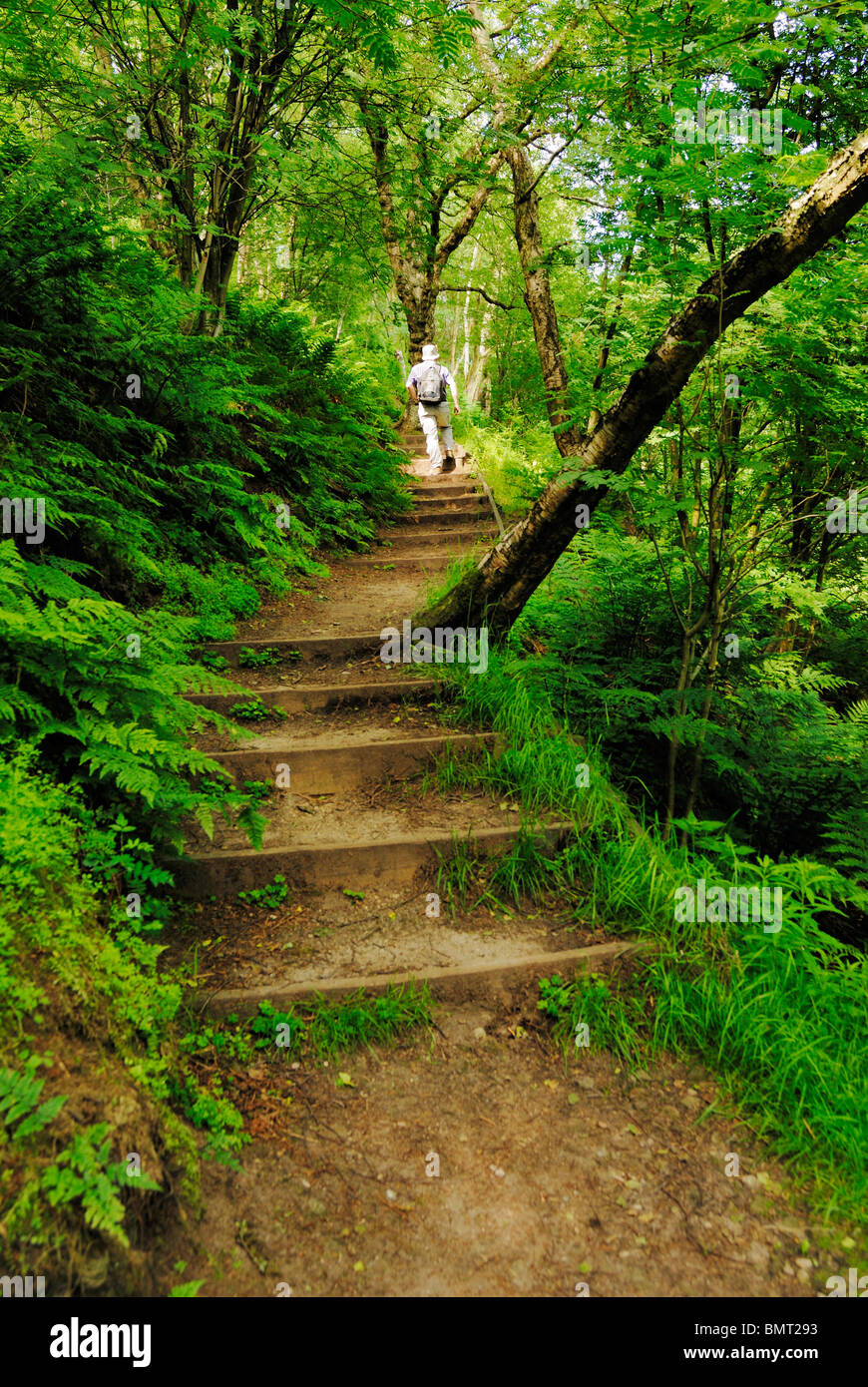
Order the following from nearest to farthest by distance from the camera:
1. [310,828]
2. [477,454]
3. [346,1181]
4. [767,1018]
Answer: [346,1181] → [767,1018] → [310,828] → [477,454]

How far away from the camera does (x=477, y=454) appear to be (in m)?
13.1

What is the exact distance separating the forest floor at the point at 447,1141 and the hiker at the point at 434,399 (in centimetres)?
799

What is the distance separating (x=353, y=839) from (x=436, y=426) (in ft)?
28.7

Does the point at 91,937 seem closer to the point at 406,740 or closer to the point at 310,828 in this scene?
the point at 310,828

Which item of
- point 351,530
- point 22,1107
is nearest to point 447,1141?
point 22,1107

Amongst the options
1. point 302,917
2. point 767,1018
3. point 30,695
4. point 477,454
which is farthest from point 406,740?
point 477,454

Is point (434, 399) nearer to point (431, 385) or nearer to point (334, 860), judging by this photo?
point (431, 385)

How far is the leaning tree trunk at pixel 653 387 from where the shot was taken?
123 inches

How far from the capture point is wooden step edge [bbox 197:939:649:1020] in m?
2.72

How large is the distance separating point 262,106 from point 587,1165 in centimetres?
790

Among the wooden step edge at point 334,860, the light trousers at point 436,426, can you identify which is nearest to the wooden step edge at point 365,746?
the wooden step edge at point 334,860

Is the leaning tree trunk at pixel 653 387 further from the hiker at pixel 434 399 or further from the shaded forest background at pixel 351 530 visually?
the hiker at pixel 434 399

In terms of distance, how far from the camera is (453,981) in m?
2.94
